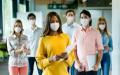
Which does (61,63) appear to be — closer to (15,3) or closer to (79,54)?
(79,54)

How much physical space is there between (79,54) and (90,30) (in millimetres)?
342

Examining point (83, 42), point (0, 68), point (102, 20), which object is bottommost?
point (0, 68)

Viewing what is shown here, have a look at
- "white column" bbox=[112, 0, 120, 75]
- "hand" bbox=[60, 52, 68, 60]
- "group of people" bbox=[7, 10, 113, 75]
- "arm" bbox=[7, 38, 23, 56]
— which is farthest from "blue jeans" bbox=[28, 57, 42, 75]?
"white column" bbox=[112, 0, 120, 75]

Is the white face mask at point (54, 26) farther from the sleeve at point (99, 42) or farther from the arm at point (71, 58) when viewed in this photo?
the sleeve at point (99, 42)

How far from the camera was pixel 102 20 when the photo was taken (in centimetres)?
427

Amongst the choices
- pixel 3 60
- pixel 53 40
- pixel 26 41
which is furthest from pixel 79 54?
pixel 3 60

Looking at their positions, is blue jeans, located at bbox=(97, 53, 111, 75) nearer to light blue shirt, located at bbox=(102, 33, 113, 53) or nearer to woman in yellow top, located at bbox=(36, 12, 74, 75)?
light blue shirt, located at bbox=(102, 33, 113, 53)

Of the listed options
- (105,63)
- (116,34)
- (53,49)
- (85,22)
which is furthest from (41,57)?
(116,34)

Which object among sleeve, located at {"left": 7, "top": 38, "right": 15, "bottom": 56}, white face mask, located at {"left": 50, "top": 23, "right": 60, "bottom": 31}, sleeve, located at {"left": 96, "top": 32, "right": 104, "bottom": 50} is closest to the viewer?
white face mask, located at {"left": 50, "top": 23, "right": 60, "bottom": 31}

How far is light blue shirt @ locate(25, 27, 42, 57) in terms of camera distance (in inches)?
164

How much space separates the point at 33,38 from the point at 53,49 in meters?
0.33

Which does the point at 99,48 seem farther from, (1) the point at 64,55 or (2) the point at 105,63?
(1) the point at 64,55

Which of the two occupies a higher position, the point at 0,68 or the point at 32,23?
the point at 32,23

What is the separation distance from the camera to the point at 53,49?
405 centimetres
